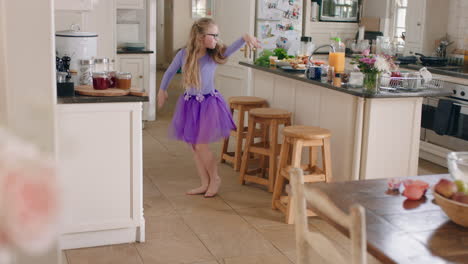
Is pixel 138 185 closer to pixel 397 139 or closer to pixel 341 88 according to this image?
pixel 341 88

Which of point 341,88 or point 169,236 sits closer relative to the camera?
point 169,236

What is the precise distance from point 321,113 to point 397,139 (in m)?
0.68

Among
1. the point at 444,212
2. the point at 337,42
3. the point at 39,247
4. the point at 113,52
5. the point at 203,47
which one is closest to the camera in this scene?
the point at 39,247

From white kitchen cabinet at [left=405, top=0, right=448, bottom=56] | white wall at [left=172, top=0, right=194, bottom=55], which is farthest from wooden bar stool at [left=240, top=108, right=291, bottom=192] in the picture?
white wall at [left=172, top=0, right=194, bottom=55]

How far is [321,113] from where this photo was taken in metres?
4.57

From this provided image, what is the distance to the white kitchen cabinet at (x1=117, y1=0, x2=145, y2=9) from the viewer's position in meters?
6.70

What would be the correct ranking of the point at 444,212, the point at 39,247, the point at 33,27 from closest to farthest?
1. the point at 39,247
2. the point at 444,212
3. the point at 33,27

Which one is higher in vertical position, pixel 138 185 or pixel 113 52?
pixel 113 52

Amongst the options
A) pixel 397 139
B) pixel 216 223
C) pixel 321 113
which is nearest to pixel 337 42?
pixel 321 113

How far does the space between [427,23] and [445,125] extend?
5.22ft

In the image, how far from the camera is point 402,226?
1849 millimetres

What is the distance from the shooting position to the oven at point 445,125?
17.2ft

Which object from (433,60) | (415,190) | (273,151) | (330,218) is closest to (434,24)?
(433,60)

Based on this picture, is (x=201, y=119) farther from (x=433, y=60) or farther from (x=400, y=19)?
(x=400, y=19)
